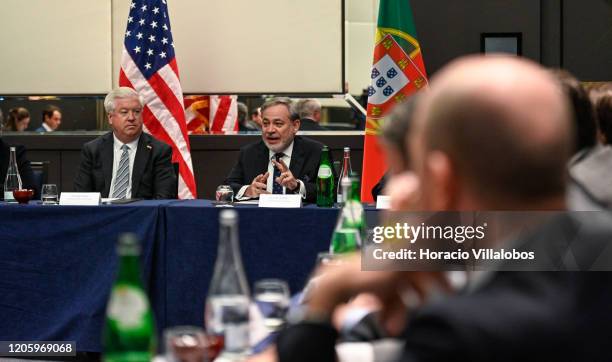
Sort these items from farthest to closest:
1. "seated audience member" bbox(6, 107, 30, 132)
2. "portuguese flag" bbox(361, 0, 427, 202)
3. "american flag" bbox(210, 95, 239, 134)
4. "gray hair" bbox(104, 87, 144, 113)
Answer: "seated audience member" bbox(6, 107, 30, 132), "american flag" bbox(210, 95, 239, 134), "portuguese flag" bbox(361, 0, 427, 202), "gray hair" bbox(104, 87, 144, 113)

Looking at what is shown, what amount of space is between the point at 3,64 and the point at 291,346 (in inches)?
227

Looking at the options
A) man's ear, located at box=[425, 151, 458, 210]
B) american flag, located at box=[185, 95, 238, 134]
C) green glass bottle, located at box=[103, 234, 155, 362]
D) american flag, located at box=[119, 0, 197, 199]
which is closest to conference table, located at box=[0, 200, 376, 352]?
american flag, located at box=[119, 0, 197, 199]

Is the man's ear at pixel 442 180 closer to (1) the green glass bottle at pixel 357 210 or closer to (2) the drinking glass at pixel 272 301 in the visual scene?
(2) the drinking glass at pixel 272 301

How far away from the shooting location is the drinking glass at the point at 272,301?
1.57 meters

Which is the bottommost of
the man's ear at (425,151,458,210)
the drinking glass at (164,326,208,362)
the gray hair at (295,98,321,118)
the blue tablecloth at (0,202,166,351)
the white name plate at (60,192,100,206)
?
the blue tablecloth at (0,202,166,351)

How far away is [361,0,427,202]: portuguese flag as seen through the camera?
5.60 metres

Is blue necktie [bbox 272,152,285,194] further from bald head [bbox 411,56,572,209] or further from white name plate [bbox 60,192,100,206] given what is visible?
bald head [bbox 411,56,572,209]

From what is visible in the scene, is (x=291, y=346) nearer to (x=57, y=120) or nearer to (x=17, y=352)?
(x=17, y=352)

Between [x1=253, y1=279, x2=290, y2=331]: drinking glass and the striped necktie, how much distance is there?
332 centimetres

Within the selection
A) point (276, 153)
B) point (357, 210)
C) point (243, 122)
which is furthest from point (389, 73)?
point (357, 210)

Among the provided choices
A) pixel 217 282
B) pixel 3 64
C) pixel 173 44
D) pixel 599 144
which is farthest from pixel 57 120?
pixel 217 282

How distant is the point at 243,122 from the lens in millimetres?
8320

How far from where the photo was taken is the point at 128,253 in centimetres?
113

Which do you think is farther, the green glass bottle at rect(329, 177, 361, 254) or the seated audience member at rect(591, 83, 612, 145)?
the seated audience member at rect(591, 83, 612, 145)
